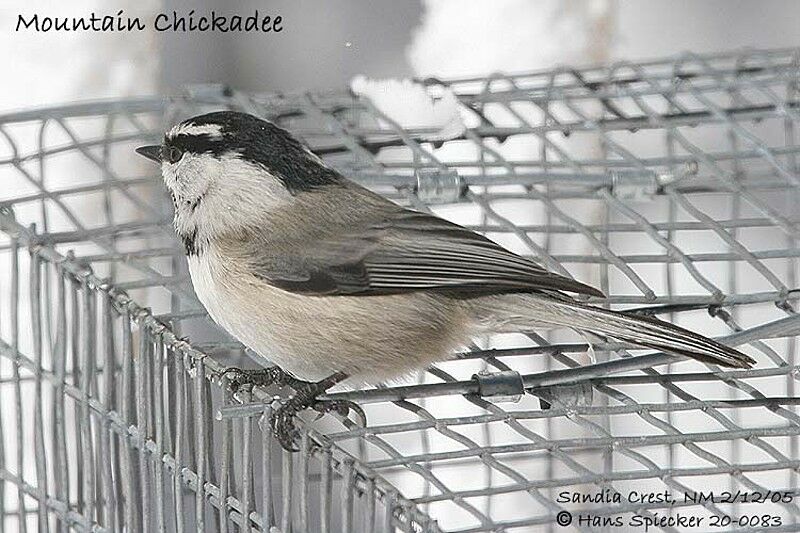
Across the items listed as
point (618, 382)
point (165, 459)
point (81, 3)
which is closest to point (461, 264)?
point (618, 382)

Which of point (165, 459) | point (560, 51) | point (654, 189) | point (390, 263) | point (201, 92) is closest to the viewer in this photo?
point (165, 459)

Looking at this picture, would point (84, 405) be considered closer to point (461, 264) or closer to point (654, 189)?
point (461, 264)

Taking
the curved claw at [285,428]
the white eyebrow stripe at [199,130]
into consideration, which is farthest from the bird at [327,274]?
the curved claw at [285,428]

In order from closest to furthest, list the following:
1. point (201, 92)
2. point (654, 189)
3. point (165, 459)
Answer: point (165, 459), point (654, 189), point (201, 92)

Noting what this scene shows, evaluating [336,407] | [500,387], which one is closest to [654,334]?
[500,387]

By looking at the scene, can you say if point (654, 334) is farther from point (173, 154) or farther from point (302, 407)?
point (173, 154)

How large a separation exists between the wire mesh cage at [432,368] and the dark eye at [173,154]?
176 mm

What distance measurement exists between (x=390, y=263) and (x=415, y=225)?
81 millimetres

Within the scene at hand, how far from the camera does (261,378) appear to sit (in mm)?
2209

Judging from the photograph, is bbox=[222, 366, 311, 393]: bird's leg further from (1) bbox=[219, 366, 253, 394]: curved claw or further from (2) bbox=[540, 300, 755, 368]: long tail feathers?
(2) bbox=[540, 300, 755, 368]: long tail feathers

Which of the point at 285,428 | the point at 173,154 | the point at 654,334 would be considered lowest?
the point at 285,428

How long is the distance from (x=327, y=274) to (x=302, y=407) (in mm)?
269

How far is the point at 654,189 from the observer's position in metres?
2.60

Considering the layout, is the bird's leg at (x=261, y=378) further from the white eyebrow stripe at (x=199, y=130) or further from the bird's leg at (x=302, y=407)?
the white eyebrow stripe at (x=199, y=130)
